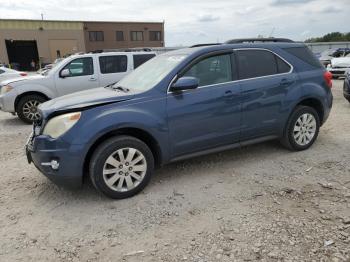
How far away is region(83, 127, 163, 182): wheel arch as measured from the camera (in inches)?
149

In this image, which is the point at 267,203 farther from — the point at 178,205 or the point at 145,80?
the point at 145,80

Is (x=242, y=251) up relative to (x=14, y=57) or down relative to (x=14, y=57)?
down

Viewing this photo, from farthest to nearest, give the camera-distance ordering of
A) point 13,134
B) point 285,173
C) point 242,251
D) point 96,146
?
point 13,134
point 285,173
point 96,146
point 242,251

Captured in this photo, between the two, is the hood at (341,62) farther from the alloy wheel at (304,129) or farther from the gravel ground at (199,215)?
the gravel ground at (199,215)

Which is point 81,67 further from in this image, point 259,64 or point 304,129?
point 304,129

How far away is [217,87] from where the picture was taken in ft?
14.4

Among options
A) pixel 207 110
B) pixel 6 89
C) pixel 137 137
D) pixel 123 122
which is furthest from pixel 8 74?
pixel 207 110

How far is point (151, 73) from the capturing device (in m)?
4.57

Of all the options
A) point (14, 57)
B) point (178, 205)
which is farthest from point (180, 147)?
point (14, 57)

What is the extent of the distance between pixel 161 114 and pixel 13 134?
4762mm

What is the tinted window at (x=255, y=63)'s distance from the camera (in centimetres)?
466

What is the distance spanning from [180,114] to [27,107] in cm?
574

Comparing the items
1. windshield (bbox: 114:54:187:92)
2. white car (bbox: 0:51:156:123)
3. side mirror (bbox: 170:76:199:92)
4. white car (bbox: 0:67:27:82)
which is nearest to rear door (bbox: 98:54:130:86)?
white car (bbox: 0:51:156:123)

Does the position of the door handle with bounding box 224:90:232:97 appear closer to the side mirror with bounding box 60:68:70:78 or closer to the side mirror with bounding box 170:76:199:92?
the side mirror with bounding box 170:76:199:92
